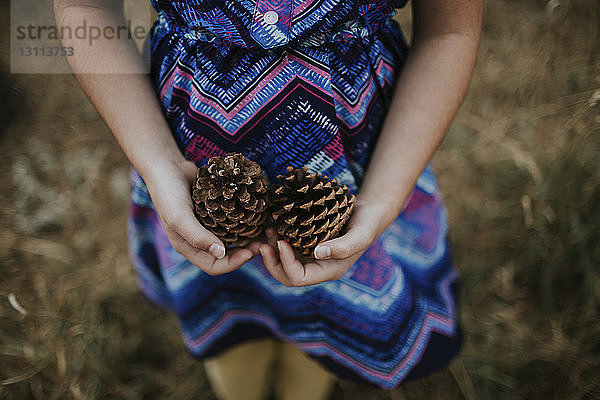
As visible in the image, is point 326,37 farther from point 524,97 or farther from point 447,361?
point 524,97

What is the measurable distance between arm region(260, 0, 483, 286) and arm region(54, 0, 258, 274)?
0.13 meters

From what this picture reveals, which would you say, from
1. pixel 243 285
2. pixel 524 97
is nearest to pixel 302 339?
pixel 243 285

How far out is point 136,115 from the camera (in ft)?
2.15

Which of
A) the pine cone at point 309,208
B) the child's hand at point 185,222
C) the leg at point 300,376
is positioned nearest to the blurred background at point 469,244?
the leg at point 300,376

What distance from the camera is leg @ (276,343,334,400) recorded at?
0.99 m

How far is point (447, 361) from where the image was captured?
809 mm

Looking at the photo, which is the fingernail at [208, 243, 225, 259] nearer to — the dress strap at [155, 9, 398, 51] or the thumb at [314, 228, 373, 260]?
the thumb at [314, 228, 373, 260]

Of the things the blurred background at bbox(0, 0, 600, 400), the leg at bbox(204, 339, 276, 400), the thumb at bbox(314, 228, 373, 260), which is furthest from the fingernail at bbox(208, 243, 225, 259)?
the blurred background at bbox(0, 0, 600, 400)

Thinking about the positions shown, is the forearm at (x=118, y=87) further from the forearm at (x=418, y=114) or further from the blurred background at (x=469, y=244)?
the blurred background at (x=469, y=244)

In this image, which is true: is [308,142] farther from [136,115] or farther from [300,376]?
[300,376]

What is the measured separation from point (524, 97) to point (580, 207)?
2.04 feet

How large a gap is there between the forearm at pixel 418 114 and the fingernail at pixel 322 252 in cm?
13

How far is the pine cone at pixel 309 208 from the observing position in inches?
23.3

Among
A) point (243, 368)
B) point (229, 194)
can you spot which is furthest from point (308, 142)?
point (243, 368)
